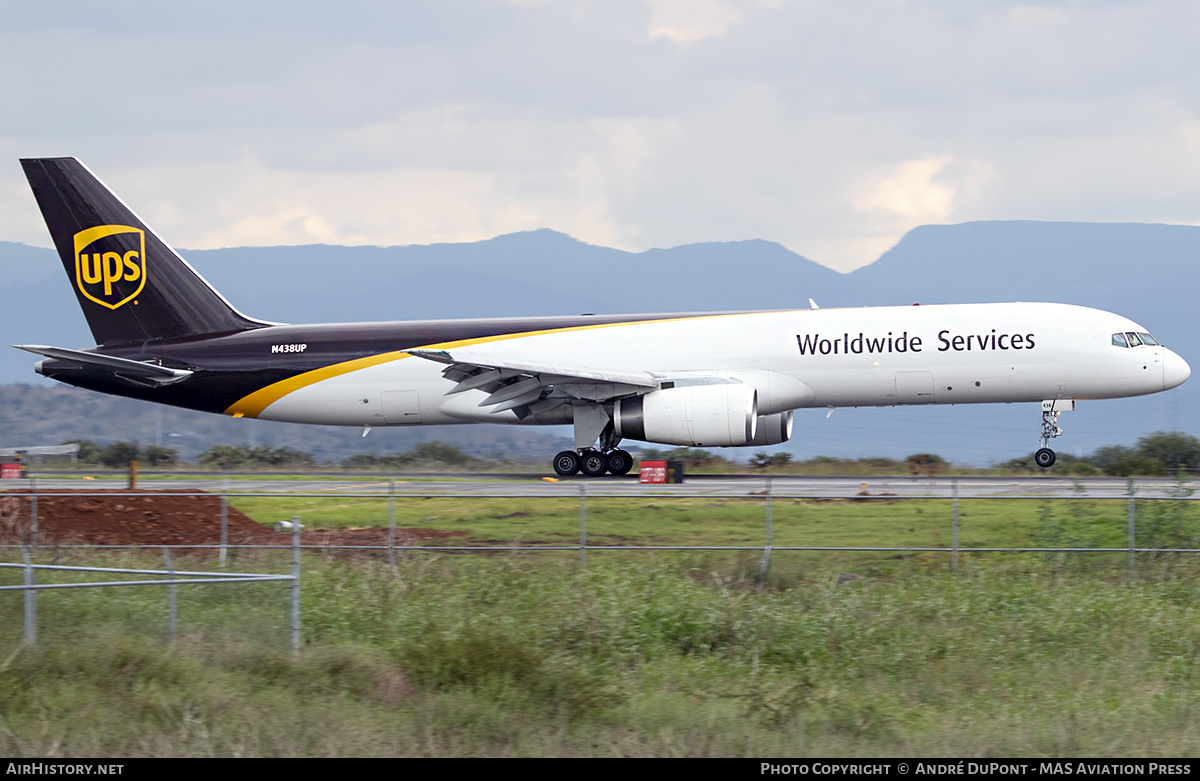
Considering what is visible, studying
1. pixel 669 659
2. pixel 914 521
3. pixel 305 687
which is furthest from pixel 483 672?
pixel 914 521

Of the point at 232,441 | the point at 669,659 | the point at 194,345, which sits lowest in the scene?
the point at 669,659

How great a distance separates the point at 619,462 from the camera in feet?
97.2

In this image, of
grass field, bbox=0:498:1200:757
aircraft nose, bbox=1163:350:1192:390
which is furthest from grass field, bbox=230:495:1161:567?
aircraft nose, bbox=1163:350:1192:390

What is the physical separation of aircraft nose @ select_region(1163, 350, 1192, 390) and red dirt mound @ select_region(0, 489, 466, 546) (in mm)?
18276

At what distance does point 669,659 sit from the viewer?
13180mm

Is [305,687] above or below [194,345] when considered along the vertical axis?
below

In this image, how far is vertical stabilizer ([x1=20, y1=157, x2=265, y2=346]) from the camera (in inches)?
1291

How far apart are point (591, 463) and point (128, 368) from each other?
1299 cm

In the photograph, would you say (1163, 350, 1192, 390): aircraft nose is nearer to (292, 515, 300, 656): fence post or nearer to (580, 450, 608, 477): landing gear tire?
(580, 450, 608, 477): landing gear tire

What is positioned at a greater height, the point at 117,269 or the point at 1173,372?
the point at 117,269

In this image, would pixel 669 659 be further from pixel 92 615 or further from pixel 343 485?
pixel 343 485

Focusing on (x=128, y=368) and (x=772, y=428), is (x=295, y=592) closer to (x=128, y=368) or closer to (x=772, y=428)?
(x=772, y=428)

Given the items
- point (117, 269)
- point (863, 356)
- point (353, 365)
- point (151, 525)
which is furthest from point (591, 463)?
point (117, 269)
